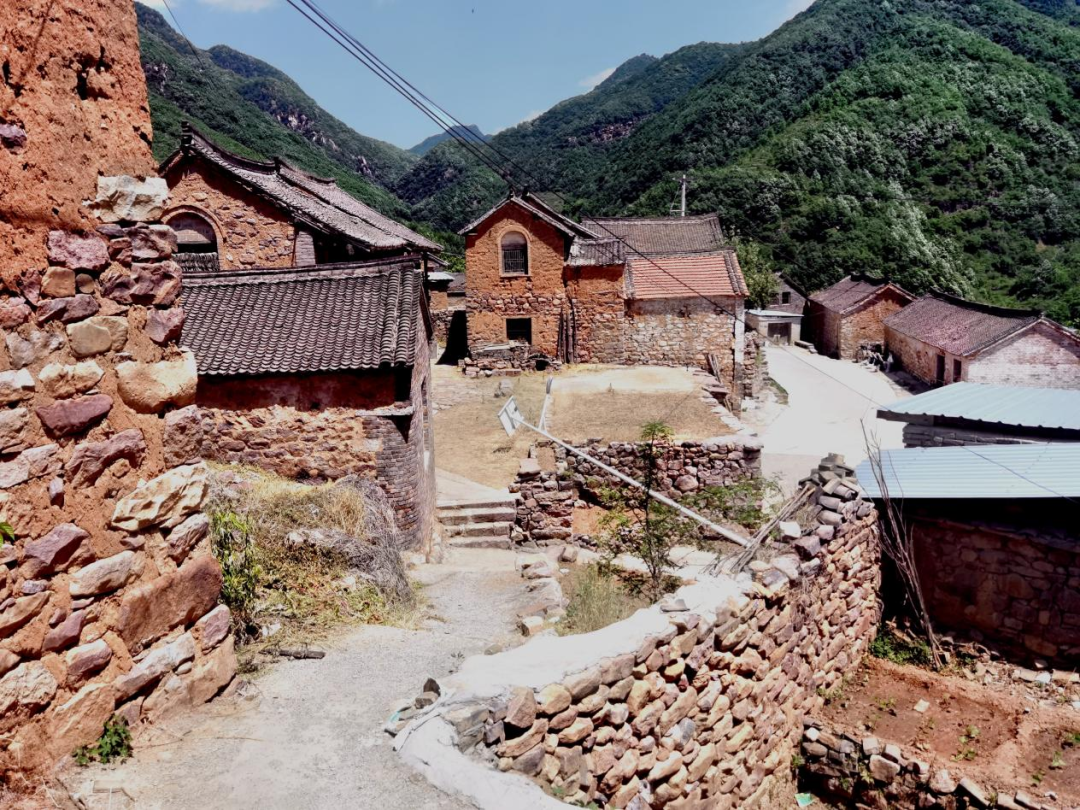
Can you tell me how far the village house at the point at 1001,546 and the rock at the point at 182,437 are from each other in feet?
22.0

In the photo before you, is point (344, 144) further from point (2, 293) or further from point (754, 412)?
point (2, 293)

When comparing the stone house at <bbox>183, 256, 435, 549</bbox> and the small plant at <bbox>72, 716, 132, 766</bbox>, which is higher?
the stone house at <bbox>183, 256, 435, 549</bbox>

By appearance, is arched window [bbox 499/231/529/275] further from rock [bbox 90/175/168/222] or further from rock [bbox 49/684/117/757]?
rock [bbox 49/684/117/757]

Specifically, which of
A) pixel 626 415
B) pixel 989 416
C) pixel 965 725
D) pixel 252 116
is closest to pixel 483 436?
pixel 626 415

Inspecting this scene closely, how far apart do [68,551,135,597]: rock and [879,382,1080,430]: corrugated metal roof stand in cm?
1072

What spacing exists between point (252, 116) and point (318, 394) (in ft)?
193

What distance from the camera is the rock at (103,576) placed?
293cm

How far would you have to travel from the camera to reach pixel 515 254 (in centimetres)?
2484

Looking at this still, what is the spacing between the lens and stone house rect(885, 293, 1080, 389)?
26.2 m

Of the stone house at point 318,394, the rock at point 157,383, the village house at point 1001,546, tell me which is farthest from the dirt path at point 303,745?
the village house at point 1001,546

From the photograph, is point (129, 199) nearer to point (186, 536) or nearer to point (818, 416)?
point (186, 536)

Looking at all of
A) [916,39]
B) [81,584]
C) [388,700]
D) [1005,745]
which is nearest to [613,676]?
[388,700]

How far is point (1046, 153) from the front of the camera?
5644 centimetres

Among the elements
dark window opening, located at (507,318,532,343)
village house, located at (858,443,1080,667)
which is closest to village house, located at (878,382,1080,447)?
village house, located at (858,443,1080,667)
